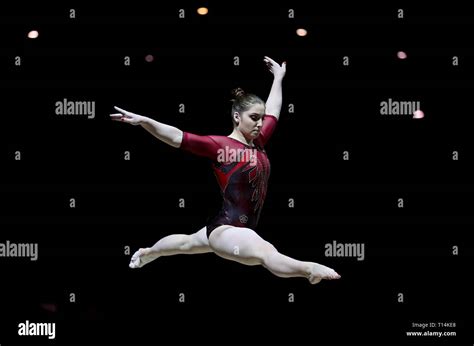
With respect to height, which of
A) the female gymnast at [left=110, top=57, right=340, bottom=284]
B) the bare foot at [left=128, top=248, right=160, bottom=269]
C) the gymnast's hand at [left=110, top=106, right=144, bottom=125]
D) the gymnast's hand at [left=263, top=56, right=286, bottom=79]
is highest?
the gymnast's hand at [left=263, top=56, right=286, bottom=79]

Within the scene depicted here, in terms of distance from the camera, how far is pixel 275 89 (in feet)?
17.0

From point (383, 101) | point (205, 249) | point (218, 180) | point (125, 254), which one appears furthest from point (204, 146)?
point (383, 101)

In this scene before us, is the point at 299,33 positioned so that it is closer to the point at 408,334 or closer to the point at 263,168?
the point at 263,168

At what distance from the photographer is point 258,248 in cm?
448

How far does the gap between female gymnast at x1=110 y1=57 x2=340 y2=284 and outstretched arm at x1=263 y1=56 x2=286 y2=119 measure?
0.15 m

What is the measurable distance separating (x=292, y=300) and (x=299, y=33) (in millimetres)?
1642

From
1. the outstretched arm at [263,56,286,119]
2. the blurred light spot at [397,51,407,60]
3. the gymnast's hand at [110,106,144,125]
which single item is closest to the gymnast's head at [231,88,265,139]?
the outstretched arm at [263,56,286,119]

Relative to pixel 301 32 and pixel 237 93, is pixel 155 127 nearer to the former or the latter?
pixel 237 93

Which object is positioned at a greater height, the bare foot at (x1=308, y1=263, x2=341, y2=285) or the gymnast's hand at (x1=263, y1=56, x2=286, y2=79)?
the gymnast's hand at (x1=263, y1=56, x2=286, y2=79)

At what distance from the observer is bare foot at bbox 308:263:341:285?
4164 mm

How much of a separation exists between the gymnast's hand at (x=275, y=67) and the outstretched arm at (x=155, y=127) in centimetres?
90

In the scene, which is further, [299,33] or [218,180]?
[299,33]

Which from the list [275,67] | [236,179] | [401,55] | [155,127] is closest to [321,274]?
[236,179]

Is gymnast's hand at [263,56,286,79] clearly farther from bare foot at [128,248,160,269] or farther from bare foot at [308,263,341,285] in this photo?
bare foot at [308,263,341,285]
